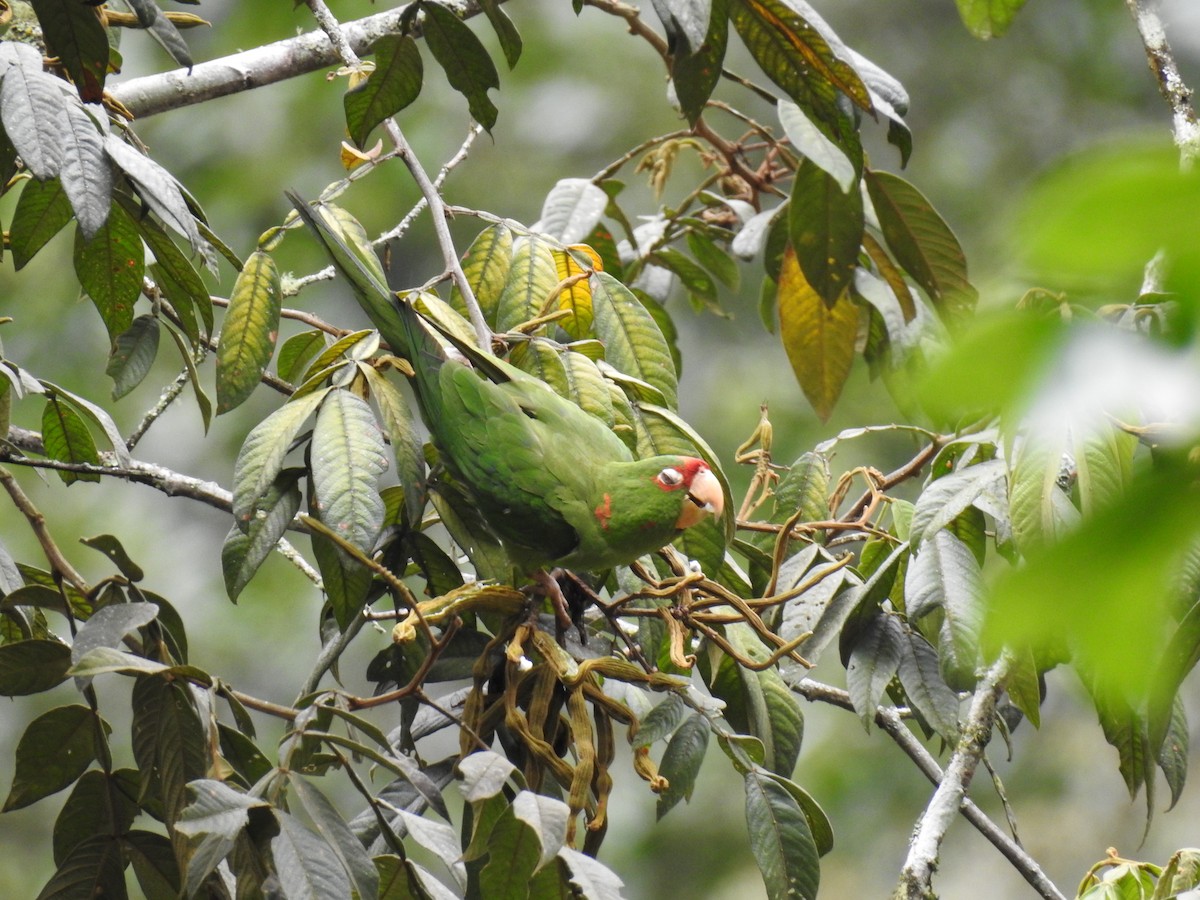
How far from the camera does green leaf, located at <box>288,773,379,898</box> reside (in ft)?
3.38

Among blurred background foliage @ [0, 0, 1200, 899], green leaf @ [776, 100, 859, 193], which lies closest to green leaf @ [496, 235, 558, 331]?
green leaf @ [776, 100, 859, 193]

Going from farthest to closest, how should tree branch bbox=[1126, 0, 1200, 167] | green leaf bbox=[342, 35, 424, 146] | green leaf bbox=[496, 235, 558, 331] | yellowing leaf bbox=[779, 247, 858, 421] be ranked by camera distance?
yellowing leaf bbox=[779, 247, 858, 421]
tree branch bbox=[1126, 0, 1200, 167]
green leaf bbox=[496, 235, 558, 331]
green leaf bbox=[342, 35, 424, 146]

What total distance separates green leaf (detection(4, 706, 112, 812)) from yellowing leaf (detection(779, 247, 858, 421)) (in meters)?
1.43

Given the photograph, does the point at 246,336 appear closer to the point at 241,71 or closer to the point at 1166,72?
the point at 241,71

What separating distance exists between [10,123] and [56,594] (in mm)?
531

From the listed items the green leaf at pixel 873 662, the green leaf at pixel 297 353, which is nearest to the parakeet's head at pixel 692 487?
the green leaf at pixel 873 662

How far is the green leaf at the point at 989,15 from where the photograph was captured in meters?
1.61

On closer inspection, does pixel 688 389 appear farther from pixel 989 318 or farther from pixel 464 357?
pixel 989 318

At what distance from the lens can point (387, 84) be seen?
154 centimetres

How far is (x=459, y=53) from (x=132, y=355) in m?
0.66

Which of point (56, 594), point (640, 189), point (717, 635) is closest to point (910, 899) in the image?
point (717, 635)

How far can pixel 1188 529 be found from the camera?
0.27 metres

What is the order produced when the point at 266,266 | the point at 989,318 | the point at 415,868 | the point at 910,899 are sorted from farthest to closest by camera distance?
the point at 266,266, the point at 910,899, the point at 415,868, the point at 989,318

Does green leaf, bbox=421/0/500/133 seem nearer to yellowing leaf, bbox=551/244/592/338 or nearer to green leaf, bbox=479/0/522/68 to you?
green leaf, bbox=479/0/522/68
